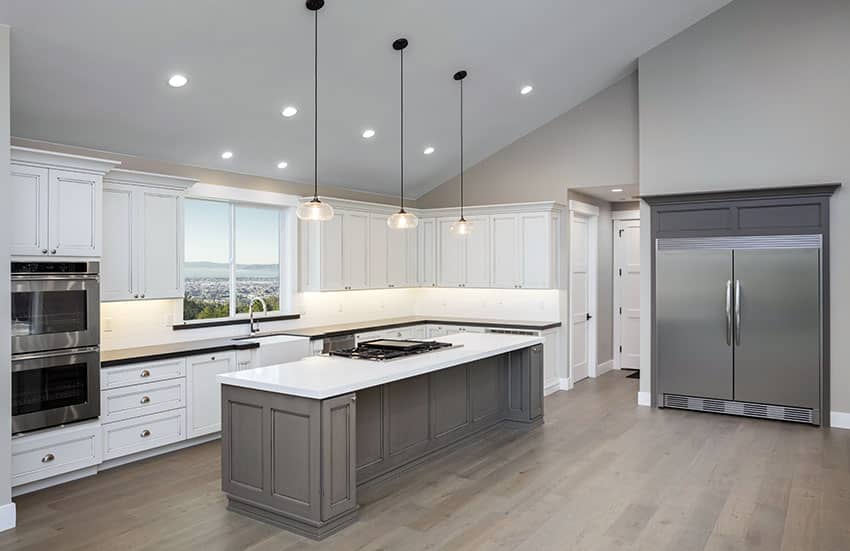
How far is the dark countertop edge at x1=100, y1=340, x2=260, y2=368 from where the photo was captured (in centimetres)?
490

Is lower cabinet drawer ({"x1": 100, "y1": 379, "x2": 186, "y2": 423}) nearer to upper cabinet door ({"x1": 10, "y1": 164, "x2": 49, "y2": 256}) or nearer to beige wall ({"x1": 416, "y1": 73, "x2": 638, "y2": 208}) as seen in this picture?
upper cabinet door ({"x1": 10, "y1": 164, "x2": 49, "y2": 256})

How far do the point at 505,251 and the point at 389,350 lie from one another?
11.1ft

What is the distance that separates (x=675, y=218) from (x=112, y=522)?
607 centimetres

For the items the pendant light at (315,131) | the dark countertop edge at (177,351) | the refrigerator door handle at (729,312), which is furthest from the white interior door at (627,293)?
the dark countertop edge at (177,351)

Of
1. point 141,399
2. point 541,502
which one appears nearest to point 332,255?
point 141,399

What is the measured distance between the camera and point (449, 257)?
8.52 m

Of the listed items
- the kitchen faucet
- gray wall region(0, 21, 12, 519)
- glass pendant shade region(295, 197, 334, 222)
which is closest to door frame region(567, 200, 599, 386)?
the kitchen faucet

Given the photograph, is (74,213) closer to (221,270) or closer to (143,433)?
(143,433)

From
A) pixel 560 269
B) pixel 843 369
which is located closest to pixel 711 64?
pixel 560 269

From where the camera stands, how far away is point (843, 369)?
6.17m

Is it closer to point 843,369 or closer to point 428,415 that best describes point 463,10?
point 428,415

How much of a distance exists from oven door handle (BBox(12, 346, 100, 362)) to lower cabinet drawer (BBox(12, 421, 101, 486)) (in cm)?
53

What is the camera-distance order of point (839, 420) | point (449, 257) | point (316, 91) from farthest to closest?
point (449, 257), point (839, 420), point (316, 91)

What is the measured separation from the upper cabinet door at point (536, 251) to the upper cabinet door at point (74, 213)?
16.1ft
